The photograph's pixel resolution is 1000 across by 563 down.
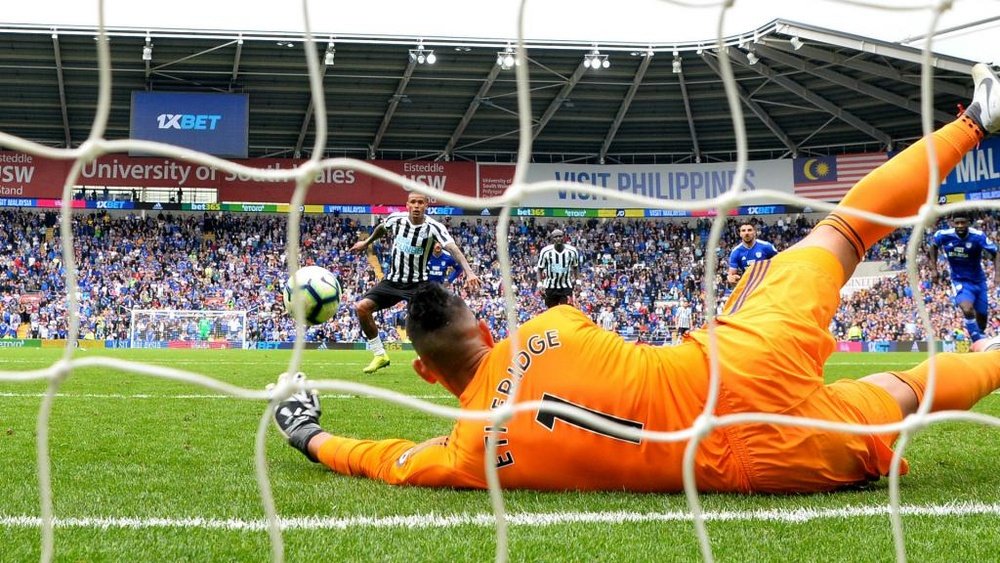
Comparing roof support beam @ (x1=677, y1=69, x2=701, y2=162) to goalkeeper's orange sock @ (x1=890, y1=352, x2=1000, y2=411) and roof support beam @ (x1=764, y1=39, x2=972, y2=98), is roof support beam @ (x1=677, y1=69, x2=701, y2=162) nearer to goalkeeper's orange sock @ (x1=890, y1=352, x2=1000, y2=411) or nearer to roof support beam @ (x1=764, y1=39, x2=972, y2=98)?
roof support beam @ (x1=764, y1=39, x2=972, y2=98)

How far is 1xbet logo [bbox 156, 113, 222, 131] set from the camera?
27000 millimetres

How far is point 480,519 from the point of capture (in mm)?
2664

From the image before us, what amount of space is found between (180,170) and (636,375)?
3131cm

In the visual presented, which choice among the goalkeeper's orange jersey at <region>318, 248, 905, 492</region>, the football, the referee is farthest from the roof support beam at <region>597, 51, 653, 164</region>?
the goalkeeper's orange jersey at <region>318, 248, 905, 492</region>

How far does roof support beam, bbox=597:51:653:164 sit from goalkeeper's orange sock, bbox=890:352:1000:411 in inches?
968

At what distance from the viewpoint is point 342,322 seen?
2855 cm

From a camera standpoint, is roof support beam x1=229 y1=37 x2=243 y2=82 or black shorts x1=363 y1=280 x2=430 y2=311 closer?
black shorts x1=363 y1=280 x2=430 y2=311

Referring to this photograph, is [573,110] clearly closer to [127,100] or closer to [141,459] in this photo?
[127,100]

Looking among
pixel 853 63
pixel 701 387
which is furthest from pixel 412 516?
pixel 853 63

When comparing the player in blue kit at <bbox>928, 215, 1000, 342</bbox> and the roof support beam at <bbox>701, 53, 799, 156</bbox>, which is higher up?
the roof support beam at <bbox>701, 53, 799, 156</bbox>

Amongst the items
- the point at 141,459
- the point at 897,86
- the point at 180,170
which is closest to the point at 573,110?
the point at 897,86

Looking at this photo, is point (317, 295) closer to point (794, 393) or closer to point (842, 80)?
point (794, 393)

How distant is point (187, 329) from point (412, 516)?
25.5 meters

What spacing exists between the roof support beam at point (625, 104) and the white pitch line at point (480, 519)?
25309 mm
